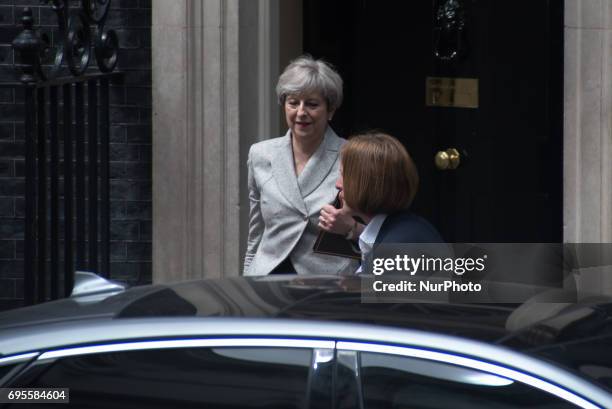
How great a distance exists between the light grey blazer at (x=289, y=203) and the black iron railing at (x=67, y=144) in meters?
1.01

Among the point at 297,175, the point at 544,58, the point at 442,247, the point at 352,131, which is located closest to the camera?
the point at 442,247

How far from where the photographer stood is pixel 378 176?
4.31m

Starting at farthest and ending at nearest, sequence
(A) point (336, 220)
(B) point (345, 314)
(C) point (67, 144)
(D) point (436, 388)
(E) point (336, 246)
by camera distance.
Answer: (C) point (67, 144) < (E) point (336, 246) < (A) point (336, 220) < (B) point (345, 314) < (D) point (436, 388)

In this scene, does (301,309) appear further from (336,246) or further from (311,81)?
(311,81)

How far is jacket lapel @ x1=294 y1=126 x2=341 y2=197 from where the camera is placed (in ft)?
17.4

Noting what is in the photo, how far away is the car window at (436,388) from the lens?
280 centimetres

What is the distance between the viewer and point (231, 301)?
3.29m

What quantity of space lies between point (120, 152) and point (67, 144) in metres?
0.71

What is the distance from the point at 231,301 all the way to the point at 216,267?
11.6ft

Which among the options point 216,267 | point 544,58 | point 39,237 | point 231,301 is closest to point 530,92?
point 544,58

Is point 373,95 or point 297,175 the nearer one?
point 297,175

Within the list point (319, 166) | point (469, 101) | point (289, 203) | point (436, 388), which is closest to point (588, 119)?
point (469, 101)

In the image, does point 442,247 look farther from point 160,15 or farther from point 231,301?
point 160,15

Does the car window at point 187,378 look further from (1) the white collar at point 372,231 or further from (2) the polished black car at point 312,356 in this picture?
(1) the white collar at point 372,231
